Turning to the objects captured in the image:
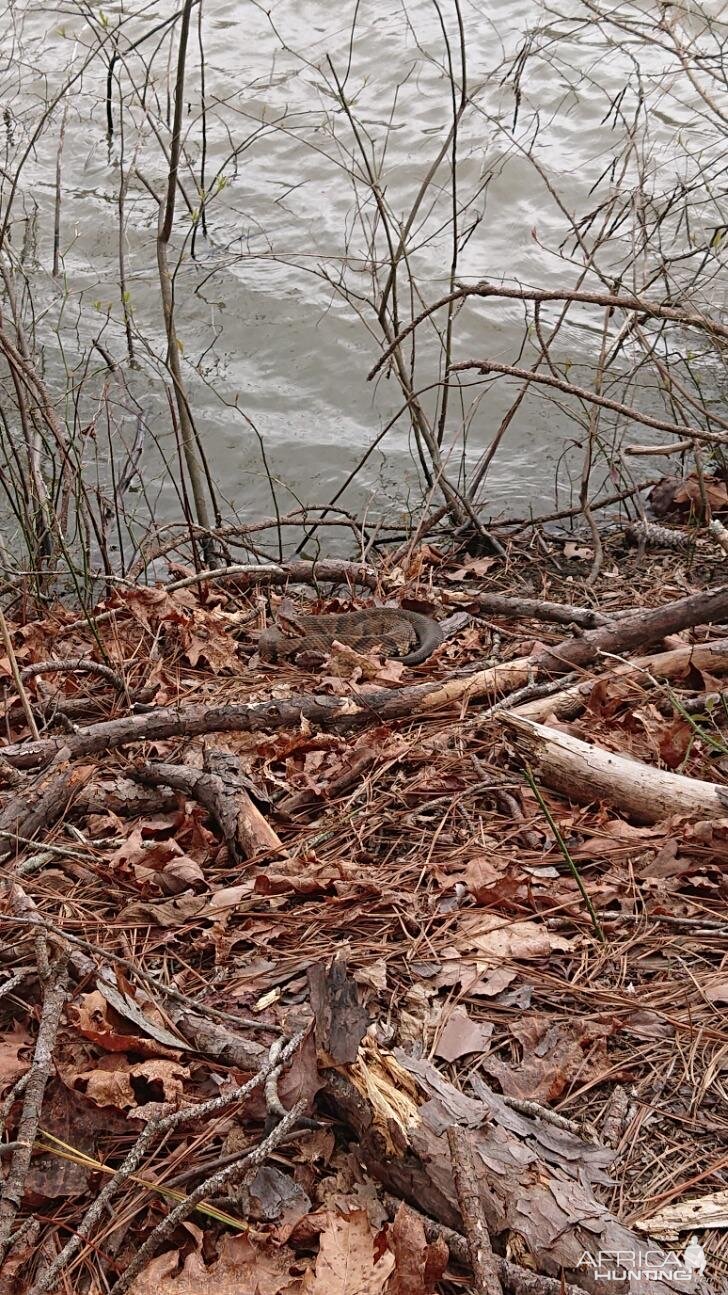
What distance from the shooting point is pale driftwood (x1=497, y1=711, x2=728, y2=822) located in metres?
3.10

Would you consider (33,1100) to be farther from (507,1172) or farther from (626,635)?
(626,635)

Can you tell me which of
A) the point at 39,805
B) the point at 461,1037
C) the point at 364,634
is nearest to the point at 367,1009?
the point at 461,1037

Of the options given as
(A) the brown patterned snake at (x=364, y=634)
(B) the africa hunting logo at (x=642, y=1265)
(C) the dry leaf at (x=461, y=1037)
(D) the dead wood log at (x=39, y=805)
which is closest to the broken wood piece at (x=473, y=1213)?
(B) the africa hunting logo at (x=642, y=1265)

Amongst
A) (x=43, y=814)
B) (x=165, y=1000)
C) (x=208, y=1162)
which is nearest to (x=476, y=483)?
(x=43, y=814)

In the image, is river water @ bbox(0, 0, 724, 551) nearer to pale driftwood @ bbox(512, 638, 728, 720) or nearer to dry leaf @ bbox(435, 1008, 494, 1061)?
pale driftwood @ bbox(512, 638, 728, 720)

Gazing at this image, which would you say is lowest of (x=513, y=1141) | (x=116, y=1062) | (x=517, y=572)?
(x=517, y=572)

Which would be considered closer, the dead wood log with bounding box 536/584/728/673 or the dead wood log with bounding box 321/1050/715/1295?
the dead wood log with bounding box 321/1050/715/1295

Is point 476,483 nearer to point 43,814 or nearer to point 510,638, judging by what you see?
point 510,638

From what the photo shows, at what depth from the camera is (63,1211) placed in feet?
6.86

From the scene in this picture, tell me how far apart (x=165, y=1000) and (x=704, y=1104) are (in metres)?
1.24

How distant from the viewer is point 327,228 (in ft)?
30.8

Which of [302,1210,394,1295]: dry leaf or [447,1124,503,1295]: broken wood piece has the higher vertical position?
[447,1124,503,1295]: broken wood piece

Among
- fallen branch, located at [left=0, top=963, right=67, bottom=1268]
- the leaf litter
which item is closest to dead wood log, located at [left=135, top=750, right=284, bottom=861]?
the leaf litter

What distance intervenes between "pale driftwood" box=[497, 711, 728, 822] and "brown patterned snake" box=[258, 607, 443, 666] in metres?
1.23
